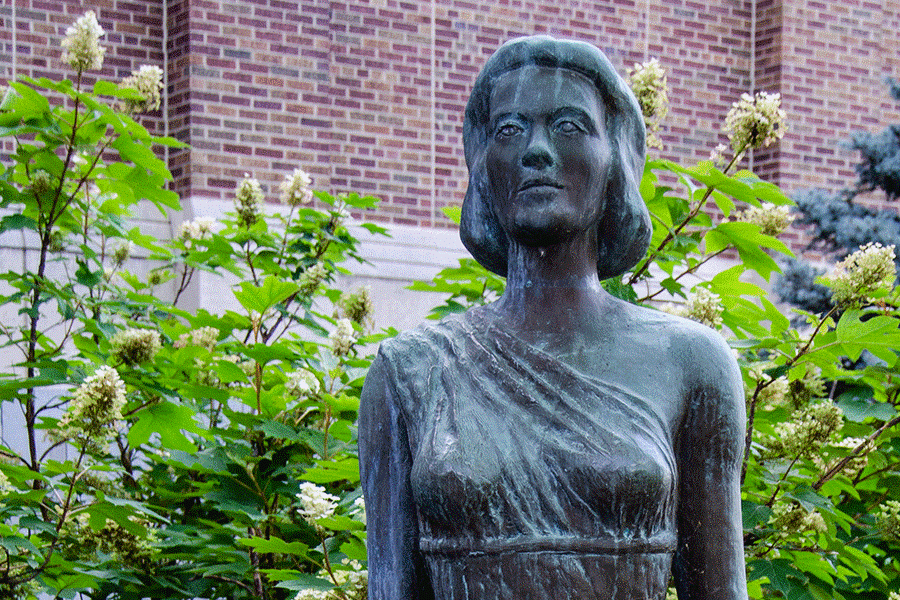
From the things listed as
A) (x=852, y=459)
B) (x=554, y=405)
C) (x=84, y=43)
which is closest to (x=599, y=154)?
(x=554, y=405)

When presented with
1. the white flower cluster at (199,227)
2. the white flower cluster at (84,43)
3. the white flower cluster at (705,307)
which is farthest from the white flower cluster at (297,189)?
the white flower cluster at (705,307)

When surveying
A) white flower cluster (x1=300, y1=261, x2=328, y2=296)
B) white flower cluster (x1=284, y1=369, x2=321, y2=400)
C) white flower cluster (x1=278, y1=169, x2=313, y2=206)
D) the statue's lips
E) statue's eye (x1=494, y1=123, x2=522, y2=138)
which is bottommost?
white flower cluster (x1=284, y1=369, x2=321, y2=400)

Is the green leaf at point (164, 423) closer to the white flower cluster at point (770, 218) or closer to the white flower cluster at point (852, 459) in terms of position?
the white flower cluster at point (770, 218)

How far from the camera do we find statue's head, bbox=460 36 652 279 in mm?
2379

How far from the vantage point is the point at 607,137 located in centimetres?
242

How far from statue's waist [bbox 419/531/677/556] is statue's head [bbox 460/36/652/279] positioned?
571 mm

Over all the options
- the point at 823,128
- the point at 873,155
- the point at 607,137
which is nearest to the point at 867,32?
the point at 823,128

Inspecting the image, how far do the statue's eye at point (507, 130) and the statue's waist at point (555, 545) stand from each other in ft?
2.36

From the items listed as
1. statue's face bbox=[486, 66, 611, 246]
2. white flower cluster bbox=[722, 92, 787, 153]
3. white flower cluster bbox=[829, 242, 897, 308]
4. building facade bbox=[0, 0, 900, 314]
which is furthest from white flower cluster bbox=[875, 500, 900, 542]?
building facade bbox=[0, 0, 900, 314]

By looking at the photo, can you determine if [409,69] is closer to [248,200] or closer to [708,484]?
[248,200]

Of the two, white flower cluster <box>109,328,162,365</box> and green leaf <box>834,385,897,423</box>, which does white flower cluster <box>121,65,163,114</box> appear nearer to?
white flower cluster <box>109,328,162,365</box>

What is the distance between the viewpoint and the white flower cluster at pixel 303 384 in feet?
12.6

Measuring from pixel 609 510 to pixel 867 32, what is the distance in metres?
11.4

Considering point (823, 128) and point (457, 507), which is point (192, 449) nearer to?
point (457, 507)
